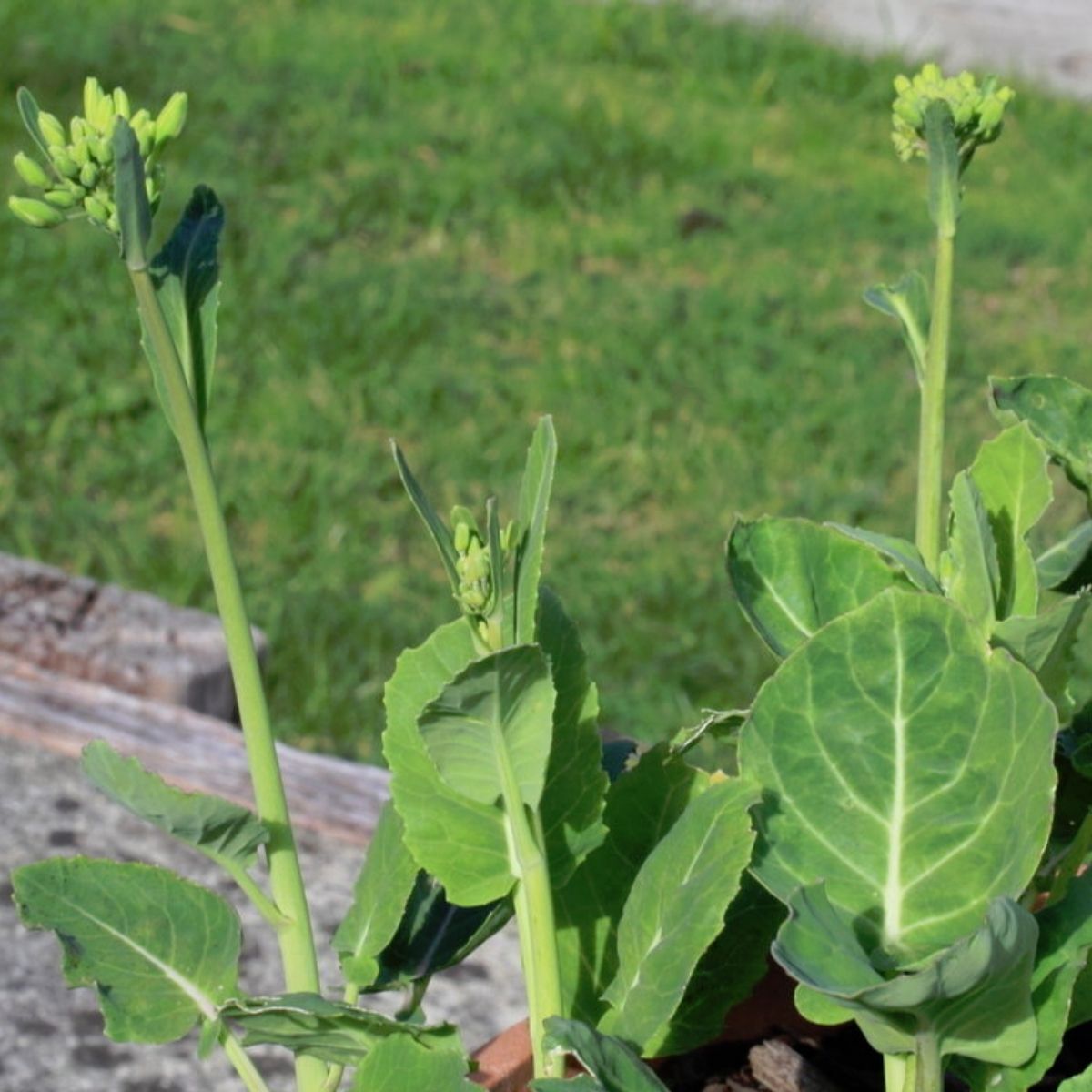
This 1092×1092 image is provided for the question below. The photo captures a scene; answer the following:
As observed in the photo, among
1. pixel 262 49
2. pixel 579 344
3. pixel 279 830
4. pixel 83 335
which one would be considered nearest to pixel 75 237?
pixel 83 335

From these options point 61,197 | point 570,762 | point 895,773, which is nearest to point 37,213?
point 61,197

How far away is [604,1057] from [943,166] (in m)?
0.41

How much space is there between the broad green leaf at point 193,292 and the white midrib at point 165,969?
24cm

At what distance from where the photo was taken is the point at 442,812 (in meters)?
0.77

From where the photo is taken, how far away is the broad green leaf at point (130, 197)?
676 millimetres

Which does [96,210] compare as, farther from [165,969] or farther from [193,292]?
[165,969]

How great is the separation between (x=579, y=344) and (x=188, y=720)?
7.03ft

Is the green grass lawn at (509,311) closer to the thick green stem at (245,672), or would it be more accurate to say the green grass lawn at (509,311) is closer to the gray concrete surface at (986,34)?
the gray concrete surface at (986,34)

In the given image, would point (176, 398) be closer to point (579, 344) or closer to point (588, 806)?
point (588, 806)

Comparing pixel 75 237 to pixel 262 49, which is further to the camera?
pixel 262 49

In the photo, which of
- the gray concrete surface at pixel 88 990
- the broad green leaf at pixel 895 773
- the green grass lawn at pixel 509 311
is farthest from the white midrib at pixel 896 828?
the green grass lawn at pixel 509 311

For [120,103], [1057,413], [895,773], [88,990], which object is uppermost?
[120,103]

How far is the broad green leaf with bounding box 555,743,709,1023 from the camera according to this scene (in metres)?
0.85

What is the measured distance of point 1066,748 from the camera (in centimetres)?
90
